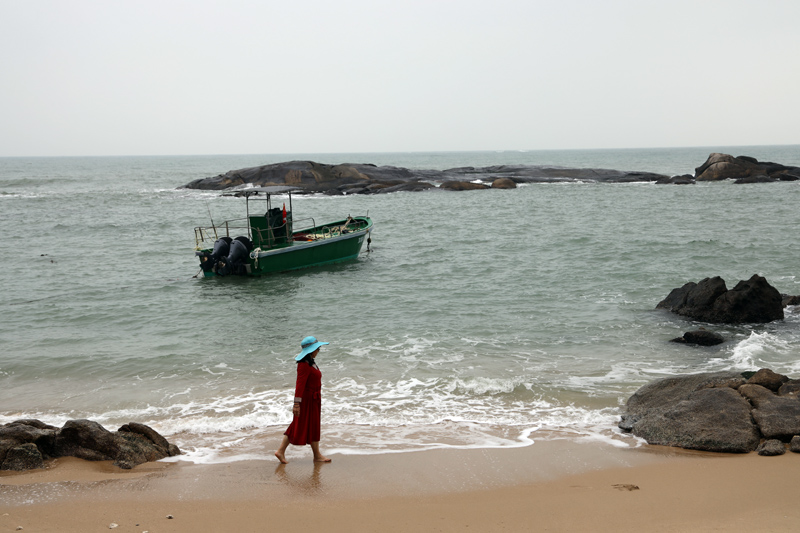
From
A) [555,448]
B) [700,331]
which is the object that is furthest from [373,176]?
[555,448]

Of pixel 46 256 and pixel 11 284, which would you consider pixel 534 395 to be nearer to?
pixel 11 284

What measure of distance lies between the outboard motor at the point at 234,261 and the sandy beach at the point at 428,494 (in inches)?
560

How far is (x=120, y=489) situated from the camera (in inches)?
237

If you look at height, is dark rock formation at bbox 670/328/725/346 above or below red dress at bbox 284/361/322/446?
below

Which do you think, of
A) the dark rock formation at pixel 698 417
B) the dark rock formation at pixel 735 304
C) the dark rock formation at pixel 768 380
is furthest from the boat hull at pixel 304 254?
the dark rock formation at pixel 768 380

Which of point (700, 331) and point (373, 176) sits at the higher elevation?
point (373, 176)

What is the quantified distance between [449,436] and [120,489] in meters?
3.79

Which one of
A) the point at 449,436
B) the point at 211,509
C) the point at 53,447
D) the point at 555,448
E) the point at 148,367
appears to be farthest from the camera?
the point at 148,367

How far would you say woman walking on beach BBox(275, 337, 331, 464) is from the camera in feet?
22.0

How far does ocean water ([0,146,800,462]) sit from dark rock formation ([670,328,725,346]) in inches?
7.7

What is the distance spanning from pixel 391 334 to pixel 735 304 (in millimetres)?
7312

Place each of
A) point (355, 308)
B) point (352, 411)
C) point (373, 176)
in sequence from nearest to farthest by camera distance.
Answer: point (352, 411), point (355, 308), point (373, 176)

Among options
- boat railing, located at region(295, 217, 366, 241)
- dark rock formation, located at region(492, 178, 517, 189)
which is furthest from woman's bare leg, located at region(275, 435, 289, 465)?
dark rock formation, located at region(492, 178, 517, 189)

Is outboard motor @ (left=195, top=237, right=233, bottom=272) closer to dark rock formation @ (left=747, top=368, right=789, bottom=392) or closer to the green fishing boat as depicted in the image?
the green fishing boat
